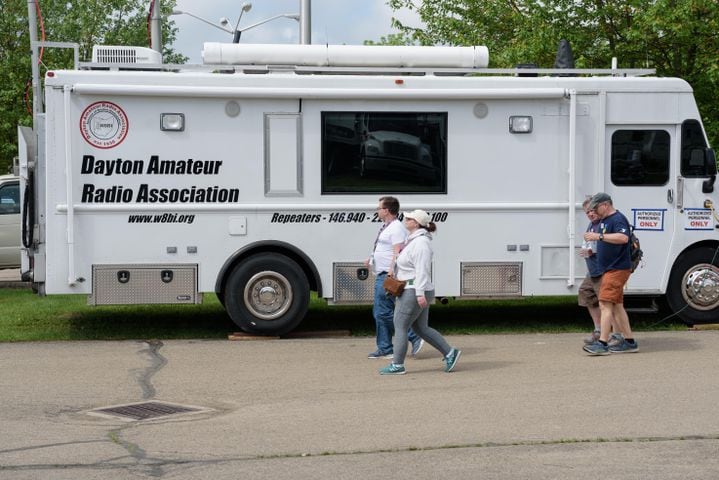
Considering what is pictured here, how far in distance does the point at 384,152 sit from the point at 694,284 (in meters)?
3.89

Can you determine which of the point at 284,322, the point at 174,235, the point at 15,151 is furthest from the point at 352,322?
the point at 15,151

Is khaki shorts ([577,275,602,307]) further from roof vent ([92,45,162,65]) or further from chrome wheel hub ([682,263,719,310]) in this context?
roof vent ([92,45,162,65])

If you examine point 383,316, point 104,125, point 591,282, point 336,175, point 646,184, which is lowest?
point 383,316

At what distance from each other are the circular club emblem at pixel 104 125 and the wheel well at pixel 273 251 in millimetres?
1773

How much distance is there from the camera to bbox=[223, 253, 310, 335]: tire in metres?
12.7

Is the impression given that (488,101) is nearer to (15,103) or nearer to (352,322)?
(352,322)

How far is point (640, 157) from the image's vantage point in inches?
523

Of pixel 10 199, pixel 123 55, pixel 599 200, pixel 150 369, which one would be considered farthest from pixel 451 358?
pixel 10 199

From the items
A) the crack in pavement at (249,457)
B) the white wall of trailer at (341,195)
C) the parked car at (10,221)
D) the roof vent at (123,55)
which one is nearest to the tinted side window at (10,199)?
the parked car at (10,221)

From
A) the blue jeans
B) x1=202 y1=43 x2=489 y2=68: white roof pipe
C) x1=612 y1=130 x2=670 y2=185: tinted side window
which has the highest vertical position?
x1=202 y1=43 x2=489 y2=68: white roof pipe

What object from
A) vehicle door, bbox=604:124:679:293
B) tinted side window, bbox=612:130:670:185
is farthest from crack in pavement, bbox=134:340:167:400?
tinted side window, bbox=612:130:670:185

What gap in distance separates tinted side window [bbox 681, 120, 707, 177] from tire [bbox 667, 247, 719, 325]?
895 millimetres

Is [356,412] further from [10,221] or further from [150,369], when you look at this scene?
[10,221]

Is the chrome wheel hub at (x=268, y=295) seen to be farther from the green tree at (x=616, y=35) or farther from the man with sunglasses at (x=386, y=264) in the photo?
the green tree at (x=616, y=35)
